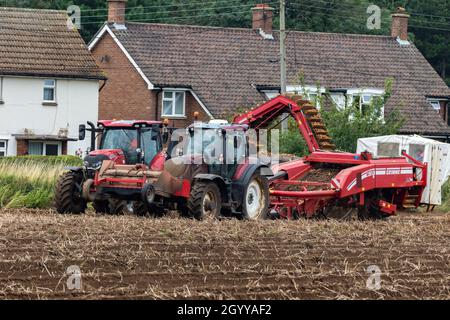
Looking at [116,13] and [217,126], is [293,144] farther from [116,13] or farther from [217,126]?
[116,13]

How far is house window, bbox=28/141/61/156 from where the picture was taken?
48.3m

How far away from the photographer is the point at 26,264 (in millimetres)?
15625

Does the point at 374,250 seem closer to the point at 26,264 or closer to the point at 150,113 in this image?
the point at 26,264

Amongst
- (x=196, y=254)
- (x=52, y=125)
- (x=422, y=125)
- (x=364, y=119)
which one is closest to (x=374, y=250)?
(x=196, y=254)

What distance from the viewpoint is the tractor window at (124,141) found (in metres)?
24.8

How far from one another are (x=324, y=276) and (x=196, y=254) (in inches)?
91.4

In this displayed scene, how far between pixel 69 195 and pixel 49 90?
2451 cm

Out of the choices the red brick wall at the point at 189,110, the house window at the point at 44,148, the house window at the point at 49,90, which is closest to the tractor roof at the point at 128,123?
the house window at the point at 44,148

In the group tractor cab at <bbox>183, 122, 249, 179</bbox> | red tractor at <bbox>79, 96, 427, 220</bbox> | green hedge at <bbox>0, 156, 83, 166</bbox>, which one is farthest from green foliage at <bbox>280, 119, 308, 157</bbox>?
tractor cab at <bbox>183, 122, 249, 179</bbox>

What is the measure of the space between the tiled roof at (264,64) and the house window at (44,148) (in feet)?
17.8

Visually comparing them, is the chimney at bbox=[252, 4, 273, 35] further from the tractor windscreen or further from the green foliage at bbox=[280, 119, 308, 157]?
the tractor windscreen

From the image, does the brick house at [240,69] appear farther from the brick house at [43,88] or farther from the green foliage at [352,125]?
the green foliage at [352,125]

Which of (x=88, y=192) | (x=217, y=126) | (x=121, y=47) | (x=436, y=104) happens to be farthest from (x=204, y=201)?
(x=436, y=104)

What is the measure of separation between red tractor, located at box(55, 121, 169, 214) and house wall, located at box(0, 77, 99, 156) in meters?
22.7
